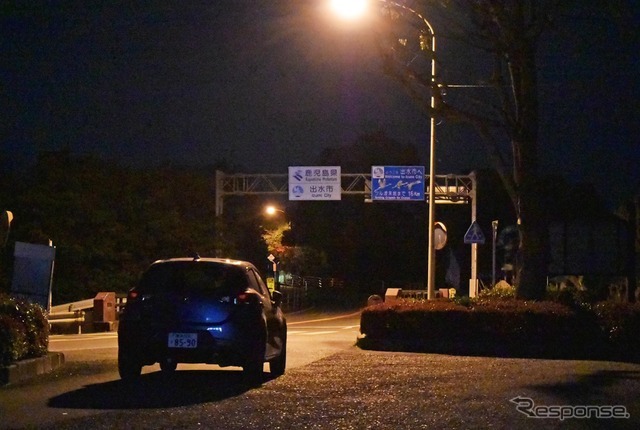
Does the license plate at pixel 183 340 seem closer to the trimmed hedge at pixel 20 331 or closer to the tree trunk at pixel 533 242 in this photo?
the trimmed hedge at pixel 20 331

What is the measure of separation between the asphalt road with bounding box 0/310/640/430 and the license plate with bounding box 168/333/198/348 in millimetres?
482

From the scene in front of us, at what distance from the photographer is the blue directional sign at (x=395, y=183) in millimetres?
45312

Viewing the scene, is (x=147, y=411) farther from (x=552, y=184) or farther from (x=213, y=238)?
(x=552, y=184)

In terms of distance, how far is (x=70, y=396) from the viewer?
1052cm

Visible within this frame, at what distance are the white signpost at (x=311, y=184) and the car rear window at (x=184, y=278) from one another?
110 feet

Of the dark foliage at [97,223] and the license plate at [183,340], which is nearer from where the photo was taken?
the license plate at [183,340]

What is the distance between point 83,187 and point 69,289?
13.8 ft

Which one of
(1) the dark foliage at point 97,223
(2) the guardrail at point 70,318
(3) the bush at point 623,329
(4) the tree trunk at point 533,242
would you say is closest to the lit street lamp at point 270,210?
(1) the dark foliage at point 97,223

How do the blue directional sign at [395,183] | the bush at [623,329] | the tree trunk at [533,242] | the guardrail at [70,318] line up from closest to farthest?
the bush at [623,329] → the tree trunk at [533,242] → the guardrail at [70,318] → the blue directional sign at [395,183]

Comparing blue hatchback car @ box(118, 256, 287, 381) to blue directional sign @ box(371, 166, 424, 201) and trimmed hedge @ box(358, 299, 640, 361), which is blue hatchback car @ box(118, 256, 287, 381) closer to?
trimmed hedge @ box(358, 299, 640, 361)

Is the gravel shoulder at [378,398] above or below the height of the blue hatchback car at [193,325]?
below

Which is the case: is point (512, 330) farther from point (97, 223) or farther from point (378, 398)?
point (97, 223)
